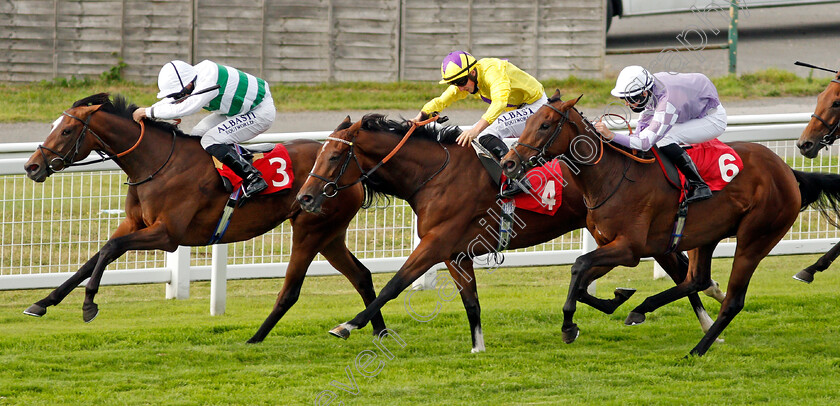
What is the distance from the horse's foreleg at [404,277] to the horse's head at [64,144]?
197cm

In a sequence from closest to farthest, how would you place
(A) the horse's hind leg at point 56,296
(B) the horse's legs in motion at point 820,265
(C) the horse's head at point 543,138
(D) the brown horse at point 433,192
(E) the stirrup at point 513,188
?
(C) the horse's head at point 543,138
(D) the brown horse at point 433,192
(A) the horse's hind leg at point 56,296
(E) the stirrup at point 513,188
(B) the horse's legs in motion at point 820,265

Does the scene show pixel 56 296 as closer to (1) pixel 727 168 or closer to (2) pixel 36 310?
(2) pixel 36 310

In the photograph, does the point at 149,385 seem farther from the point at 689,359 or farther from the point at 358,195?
the point at 689,359

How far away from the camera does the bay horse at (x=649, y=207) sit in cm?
595

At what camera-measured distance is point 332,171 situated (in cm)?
606

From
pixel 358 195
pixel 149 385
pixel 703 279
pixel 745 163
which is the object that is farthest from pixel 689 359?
pixel 149 385

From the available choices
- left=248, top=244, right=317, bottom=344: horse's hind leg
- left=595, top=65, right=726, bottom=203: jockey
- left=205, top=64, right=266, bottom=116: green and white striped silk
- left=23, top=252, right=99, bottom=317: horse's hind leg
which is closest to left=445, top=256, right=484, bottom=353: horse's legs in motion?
left=248, top=244, right=317, bottom=344: horse's hind leg

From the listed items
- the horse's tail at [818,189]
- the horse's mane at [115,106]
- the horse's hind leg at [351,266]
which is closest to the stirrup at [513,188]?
the horse's hind leg at [351,266]

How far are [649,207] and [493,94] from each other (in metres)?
1.14

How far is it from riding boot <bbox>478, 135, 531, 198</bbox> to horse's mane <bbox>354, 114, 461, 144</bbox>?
0.74 ft

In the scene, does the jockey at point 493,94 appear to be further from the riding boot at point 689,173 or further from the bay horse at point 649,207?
the riding boot at point 689,173

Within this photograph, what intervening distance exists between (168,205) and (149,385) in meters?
1.34

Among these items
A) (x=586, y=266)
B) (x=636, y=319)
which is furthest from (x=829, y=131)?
(x=586, y=266)

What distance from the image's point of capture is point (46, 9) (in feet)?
50.6
